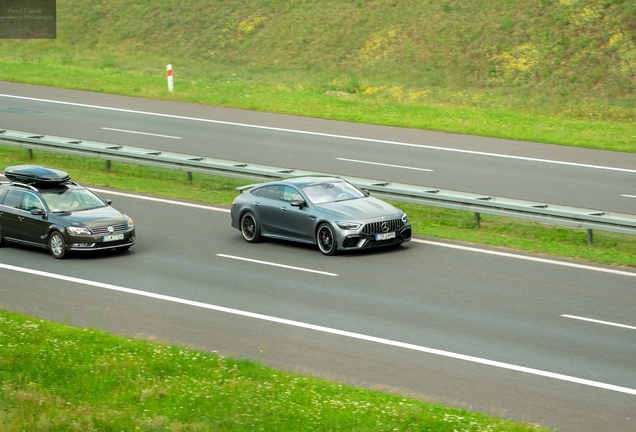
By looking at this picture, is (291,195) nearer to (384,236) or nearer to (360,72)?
(384,236)

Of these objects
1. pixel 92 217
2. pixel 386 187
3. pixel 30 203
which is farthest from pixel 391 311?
pixel 30 203

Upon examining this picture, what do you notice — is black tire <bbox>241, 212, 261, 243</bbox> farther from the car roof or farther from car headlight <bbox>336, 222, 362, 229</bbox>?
car headlight <bbox>336, 222, 362, 229</bbox>

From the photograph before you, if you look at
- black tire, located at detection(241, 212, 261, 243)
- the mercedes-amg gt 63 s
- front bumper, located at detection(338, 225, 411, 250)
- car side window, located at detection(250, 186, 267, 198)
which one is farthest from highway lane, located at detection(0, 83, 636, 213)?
the mercedes-amg gt 63 s

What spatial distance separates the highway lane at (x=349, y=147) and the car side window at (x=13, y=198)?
855 centimetres

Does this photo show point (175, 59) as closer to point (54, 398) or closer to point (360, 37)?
point (360, 37)

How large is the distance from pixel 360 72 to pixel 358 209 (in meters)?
24.1

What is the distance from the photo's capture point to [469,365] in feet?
41.2

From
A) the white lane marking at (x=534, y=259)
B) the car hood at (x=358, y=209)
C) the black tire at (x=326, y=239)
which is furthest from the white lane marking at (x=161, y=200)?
the white lane marking at (x=534, y=259)

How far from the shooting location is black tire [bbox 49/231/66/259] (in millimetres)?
18938

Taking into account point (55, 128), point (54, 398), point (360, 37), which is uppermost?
point (360, 37)

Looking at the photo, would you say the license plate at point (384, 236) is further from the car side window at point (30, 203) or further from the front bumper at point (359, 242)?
the car side window at point (30, 203)

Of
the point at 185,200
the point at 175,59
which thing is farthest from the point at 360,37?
the point at 185,200

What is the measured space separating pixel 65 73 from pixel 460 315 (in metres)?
32.3

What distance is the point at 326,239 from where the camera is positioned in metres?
19.3
